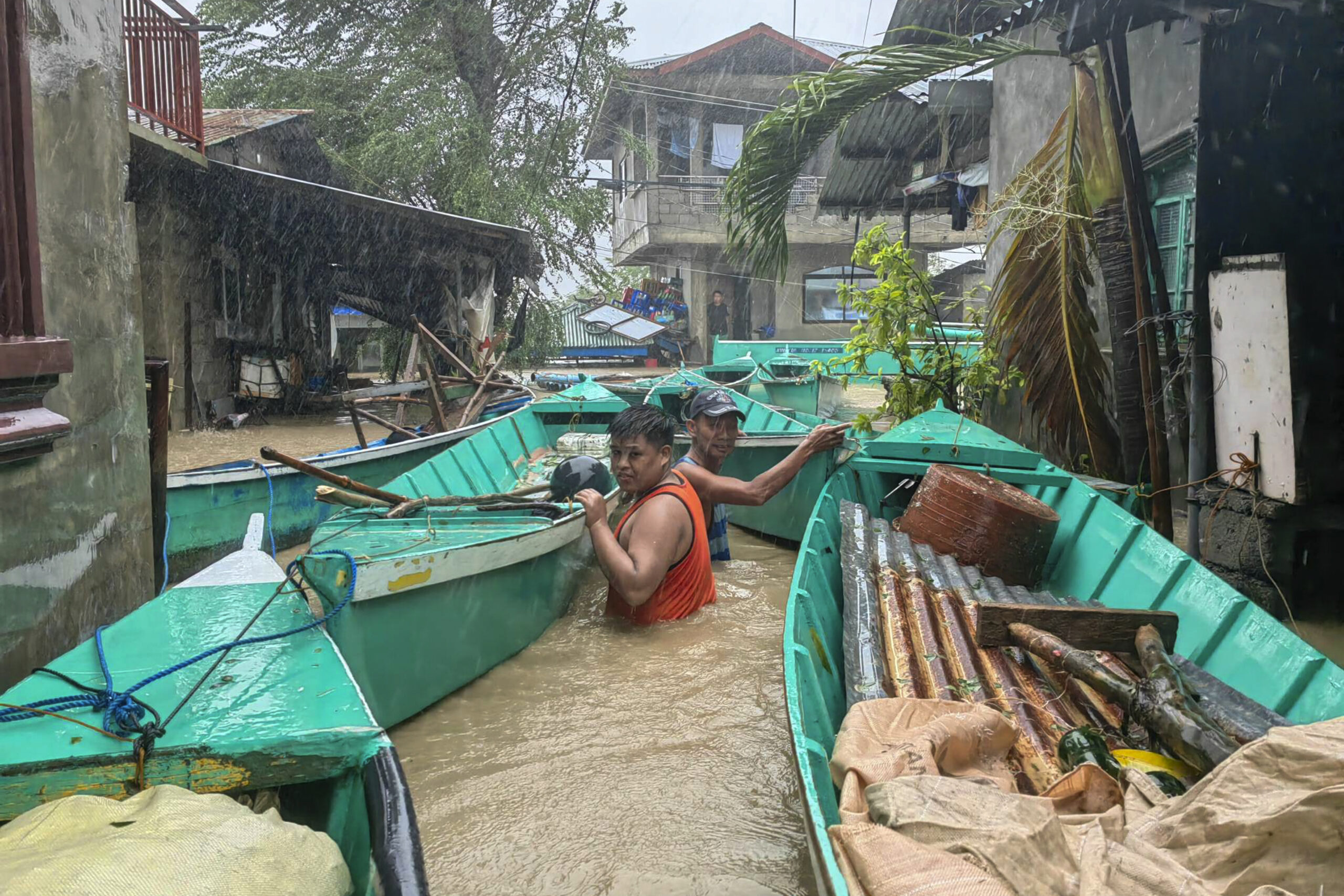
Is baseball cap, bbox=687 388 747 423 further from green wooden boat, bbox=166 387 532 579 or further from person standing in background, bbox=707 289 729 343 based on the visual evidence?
person standing in background, bbox=707 289 729 343

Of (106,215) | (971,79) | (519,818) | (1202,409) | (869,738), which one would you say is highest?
(971,79)

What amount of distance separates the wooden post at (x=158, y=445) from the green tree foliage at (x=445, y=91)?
49.1 ft

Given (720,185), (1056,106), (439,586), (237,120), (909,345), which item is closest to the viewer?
(439,586)

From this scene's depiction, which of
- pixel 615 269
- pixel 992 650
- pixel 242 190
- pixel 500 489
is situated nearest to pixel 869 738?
pixel 992 650

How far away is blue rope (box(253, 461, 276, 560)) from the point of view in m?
6.80

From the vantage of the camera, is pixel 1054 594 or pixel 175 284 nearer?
pixel 1054 594

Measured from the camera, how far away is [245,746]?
2.16 metres

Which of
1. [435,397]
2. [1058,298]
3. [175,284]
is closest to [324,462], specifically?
[435,397]

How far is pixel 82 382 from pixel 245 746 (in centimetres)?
195

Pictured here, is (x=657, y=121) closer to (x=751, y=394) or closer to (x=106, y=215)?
(x=751, y=394)

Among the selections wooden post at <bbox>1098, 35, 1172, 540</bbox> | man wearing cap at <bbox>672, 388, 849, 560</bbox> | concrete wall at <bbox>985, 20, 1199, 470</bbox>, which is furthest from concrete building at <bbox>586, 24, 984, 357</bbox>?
man wearing cap at <bbox>672, 388, 849, 560</bbox>

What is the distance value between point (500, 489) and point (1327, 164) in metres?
5.41

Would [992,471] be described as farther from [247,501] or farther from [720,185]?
[720,185]

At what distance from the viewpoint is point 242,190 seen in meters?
11.7
